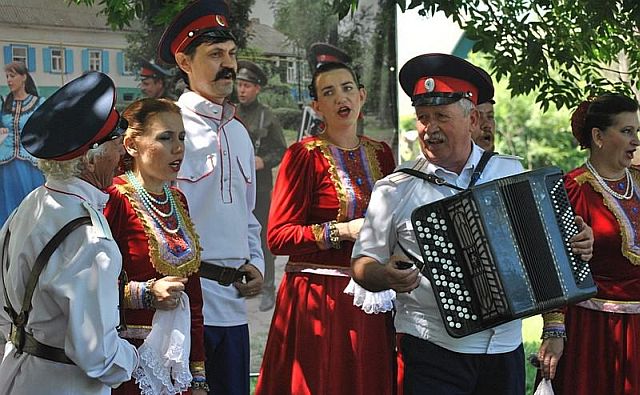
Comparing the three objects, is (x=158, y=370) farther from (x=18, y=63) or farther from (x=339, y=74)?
(x=18, y=63)

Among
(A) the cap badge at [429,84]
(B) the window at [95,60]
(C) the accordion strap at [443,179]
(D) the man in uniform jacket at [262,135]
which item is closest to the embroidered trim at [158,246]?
(C) the accordion strap at [443,179]

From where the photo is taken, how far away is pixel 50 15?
6.67 metres

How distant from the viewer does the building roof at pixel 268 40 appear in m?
7.34

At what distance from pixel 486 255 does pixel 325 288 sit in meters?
1.40

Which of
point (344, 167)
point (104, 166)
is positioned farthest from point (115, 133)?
point (344, 167)

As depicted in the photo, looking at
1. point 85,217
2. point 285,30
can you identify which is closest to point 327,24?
point 285,30

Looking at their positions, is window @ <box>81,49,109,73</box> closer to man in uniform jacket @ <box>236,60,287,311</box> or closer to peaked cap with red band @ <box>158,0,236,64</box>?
man in uniform jacket @ <box>236,60,287,311</box>

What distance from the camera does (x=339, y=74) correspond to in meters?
5.61

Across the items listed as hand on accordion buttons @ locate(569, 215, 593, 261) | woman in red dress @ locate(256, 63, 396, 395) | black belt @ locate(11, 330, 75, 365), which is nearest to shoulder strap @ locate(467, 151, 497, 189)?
hand on accordion buttons @ locate(569, 215, 593, 261)

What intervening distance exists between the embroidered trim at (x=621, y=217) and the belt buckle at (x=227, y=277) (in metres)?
1.73

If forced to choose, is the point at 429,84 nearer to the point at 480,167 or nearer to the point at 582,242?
the point at 480,167

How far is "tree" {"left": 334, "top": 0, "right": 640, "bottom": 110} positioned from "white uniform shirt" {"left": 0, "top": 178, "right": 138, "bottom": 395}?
3212mm

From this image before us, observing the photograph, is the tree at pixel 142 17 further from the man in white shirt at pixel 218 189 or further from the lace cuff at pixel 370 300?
the lace cuff at pixel 370 300

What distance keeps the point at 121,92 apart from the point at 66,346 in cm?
366
